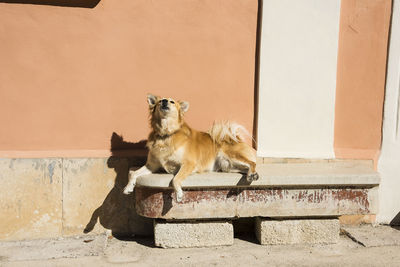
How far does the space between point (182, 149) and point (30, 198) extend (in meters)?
1.86

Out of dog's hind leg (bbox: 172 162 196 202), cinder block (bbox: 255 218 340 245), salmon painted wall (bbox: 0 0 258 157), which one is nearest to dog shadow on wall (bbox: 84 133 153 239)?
salmon painted wall (bbox: 0 0 258 157)

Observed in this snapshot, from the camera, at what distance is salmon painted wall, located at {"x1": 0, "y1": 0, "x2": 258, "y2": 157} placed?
393 centimetres

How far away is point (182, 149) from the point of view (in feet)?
12.2

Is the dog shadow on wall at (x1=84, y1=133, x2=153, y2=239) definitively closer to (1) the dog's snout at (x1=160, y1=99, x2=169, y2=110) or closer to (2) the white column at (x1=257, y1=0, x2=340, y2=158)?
(1) the dog's snout at (x1=160, y1=99, x2=169, y2=110)

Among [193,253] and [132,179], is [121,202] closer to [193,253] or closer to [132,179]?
[132,179]

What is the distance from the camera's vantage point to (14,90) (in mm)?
3934

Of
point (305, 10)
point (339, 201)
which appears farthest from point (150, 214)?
point (305, 10)

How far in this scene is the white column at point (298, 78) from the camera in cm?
427

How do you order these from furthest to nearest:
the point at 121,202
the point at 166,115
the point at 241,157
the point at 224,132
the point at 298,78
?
the point at 298,78 < the point at 121,202 < the point at 224,132 < the point at 241,157 < the point at 166,115

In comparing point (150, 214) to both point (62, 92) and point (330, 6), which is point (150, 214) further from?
point (330, 6)

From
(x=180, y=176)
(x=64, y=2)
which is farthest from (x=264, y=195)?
(x=64, y=2)

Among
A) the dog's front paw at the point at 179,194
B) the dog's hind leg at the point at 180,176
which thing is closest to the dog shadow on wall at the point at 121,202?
the dog's hind leg at the point at 180,176

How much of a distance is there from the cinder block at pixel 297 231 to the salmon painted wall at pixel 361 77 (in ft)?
3.33

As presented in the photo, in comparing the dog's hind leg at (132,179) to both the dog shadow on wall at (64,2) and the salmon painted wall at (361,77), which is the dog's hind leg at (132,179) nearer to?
the dog shadow on wall at (64,2)
